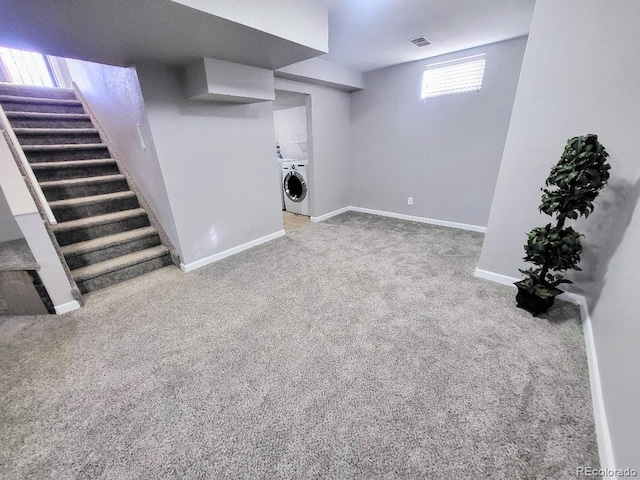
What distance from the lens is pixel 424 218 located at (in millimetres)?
4129

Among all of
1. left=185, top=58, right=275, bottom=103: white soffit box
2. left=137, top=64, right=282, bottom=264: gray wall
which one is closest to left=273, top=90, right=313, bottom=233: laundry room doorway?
left=137, top=64, right=282, bottom=264: gray wall

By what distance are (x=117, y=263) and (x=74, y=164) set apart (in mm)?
1447

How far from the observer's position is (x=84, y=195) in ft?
9.51

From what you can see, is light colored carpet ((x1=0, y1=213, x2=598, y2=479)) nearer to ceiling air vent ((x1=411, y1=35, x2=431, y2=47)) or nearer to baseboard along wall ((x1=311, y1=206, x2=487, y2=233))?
baseboard along wall ((x1=311, y1=206, x2=487, y2=233))

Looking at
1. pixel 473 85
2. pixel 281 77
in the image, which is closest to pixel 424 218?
pixel 473 85

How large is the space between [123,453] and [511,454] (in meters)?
1.68

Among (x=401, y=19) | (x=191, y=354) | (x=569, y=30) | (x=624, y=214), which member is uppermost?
(x=401, y=19)

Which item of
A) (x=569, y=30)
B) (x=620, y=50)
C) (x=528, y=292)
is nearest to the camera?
(x=620, y=50)

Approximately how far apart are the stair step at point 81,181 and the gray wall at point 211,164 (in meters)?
1.22

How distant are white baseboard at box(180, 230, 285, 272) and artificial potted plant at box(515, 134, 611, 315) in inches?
109

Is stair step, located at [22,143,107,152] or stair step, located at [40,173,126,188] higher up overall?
stair step, located at [22,143,107,152]

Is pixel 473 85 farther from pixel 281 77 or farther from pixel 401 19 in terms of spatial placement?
pixel 281 77

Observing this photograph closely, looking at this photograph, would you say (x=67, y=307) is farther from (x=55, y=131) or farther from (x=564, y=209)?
(x=564, y=209)

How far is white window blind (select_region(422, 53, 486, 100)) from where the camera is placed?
3.17m
